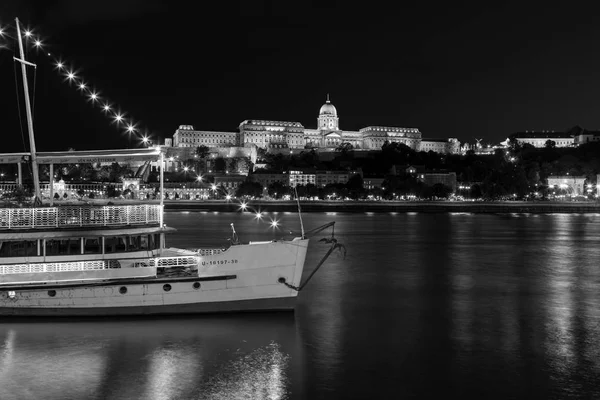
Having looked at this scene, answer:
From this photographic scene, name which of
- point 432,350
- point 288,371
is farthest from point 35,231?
point 432,350

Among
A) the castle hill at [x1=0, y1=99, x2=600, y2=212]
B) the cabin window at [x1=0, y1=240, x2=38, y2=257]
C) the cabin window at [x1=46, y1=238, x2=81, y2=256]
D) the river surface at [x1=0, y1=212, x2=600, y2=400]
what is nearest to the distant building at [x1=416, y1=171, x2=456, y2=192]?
the castle hill at [x1=0, y1=99, x2=600, y2=212]

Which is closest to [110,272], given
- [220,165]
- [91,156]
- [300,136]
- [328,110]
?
[91,156]

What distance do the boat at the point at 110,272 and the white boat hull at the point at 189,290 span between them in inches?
1.0

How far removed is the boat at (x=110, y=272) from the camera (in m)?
15.6

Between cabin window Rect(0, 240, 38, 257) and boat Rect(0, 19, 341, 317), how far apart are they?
0.02m

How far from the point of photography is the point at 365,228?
56.9 meters

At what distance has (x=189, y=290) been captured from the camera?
15.8 metres

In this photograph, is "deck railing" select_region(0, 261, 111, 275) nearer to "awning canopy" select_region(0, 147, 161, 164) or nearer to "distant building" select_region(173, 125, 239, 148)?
"awning canopy" select_region(0, 147, 161, 164)

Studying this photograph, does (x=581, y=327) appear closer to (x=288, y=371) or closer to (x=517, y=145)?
(x=288, y=371)

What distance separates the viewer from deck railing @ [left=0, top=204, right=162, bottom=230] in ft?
51.8

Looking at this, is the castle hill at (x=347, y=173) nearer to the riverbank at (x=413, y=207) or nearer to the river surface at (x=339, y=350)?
the riverbank at (x=413, y=207)

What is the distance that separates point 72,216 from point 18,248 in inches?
60.6

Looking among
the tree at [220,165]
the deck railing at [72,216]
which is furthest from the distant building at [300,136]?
the deck railing at [72,216]

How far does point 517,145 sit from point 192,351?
465ft
